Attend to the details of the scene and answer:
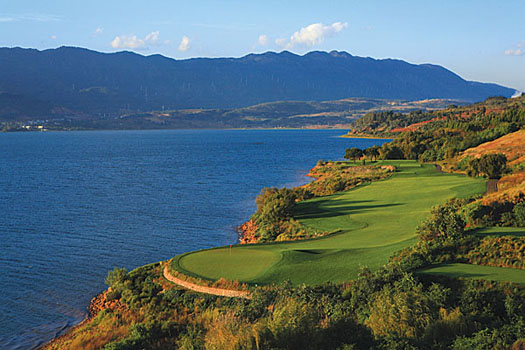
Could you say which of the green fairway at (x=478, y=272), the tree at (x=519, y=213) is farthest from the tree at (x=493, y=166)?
the green fairway at (x=478, y=272)

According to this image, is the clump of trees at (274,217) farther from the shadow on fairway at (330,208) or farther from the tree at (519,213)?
the tree at (519,213)

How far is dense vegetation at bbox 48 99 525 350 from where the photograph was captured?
10.9m

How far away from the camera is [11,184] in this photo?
69812 millimetres

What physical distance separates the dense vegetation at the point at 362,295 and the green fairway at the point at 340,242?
0.12 meters

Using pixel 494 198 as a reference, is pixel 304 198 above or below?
below

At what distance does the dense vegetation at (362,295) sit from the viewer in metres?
10.9

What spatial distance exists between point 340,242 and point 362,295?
10466 mm

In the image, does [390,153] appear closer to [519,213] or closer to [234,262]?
[519,213]

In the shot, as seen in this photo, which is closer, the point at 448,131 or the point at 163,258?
the point at 163,258

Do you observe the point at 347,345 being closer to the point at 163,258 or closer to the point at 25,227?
the point at 163,258

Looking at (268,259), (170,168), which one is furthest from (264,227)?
(170,168)

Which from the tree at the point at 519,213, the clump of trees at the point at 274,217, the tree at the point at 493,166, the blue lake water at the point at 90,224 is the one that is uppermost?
the tree at the point at 493,166

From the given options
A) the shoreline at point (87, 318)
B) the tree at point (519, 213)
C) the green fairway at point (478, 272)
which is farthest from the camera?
the tree at point (519, 213)

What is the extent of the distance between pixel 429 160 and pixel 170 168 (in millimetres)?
48550
